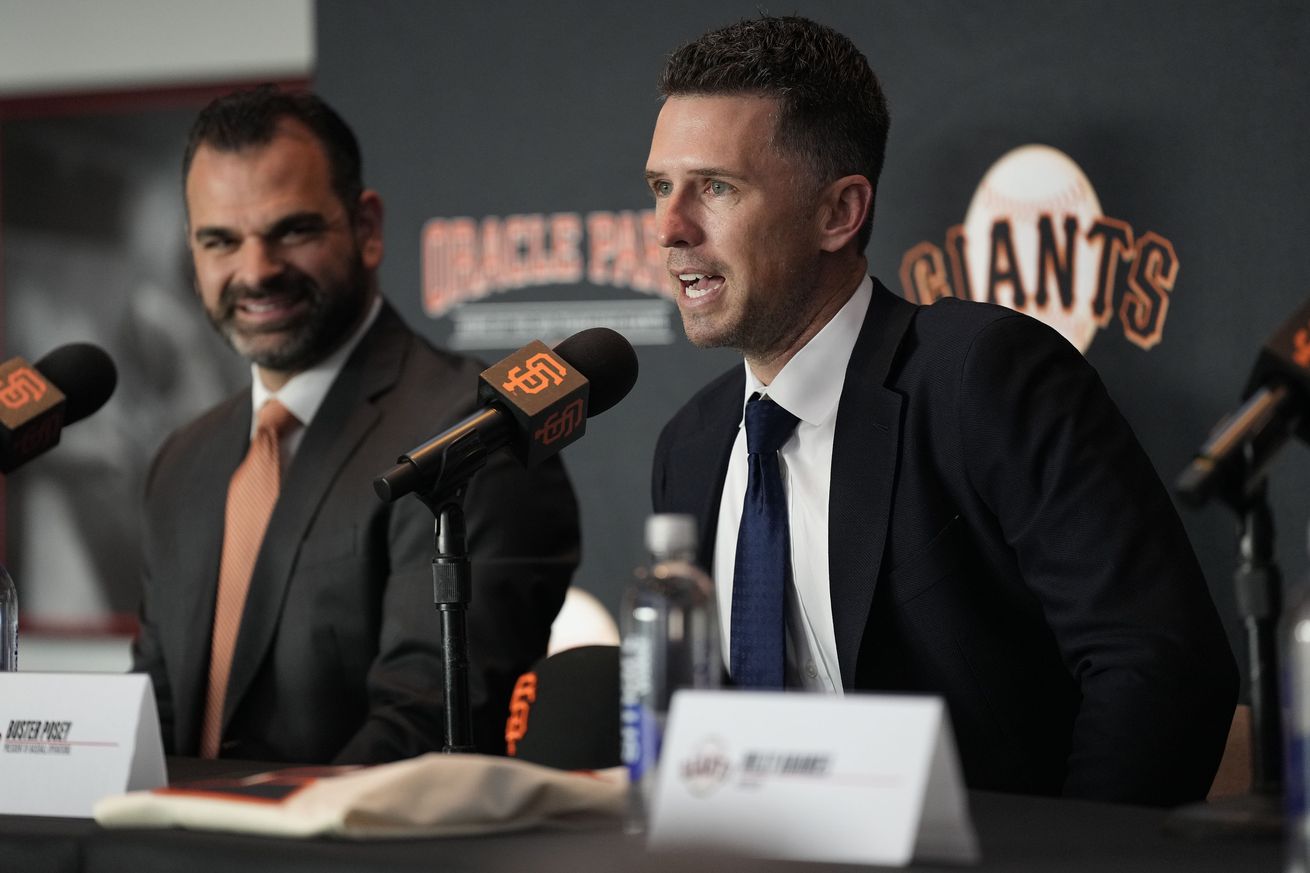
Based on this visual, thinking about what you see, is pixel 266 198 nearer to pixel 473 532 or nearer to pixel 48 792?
pixel 473 532

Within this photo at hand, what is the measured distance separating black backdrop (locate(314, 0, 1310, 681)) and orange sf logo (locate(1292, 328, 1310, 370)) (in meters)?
1.49

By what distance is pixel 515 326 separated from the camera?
3.00 m

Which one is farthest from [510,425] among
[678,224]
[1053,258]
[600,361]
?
[1053,258]

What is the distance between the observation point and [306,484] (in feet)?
6.77

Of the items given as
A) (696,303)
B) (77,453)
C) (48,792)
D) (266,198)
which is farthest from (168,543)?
(77,453)

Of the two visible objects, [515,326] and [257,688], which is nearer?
[257,688]

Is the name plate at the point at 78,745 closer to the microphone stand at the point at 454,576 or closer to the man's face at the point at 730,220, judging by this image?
the microphone stand at the point at 454,576

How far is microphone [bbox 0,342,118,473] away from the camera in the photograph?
1427mm

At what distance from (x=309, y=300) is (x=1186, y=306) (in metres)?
1.30

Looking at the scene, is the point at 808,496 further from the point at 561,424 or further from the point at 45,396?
the point at 45,396

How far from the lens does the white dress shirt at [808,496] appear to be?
5.34 ft

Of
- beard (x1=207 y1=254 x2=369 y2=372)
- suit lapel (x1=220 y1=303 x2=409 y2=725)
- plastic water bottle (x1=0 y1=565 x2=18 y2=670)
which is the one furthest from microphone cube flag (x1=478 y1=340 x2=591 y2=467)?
Result: beard (x1=207 y1=254 x2=369 y2=372)

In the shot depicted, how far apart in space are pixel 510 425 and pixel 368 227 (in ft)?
3.70

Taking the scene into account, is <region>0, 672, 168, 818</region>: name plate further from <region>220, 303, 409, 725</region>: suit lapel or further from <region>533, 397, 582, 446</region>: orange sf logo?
<region>220, 303, 409, 725</region>: suit lapel
